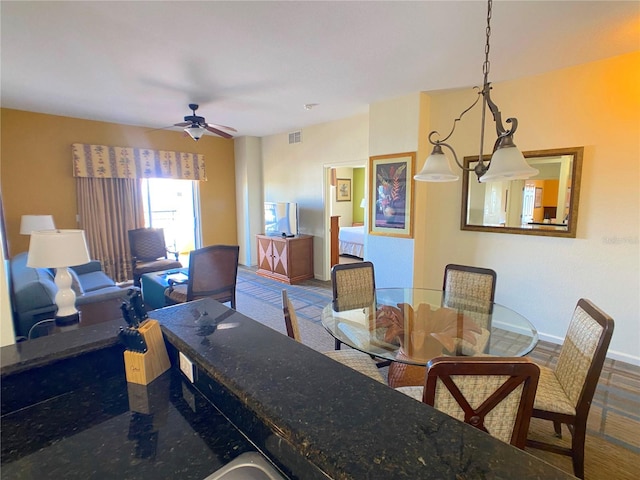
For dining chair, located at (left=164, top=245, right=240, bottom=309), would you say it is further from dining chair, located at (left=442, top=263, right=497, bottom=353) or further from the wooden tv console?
dining chair, located at (left=442, top=263, right=497, bottom=353)

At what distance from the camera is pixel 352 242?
733cm

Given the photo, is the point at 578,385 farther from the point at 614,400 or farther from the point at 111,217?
the point at 111,217

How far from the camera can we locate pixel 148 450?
0.81m

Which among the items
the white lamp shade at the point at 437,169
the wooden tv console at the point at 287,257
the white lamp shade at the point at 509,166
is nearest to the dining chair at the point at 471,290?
the white lamp shade at the point at 437,169

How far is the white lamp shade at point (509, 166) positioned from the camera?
1.61 meters

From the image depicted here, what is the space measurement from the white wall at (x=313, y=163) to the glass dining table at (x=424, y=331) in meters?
2.87

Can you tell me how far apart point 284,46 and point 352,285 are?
2.09m

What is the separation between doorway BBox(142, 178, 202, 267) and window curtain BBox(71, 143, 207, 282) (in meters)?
0.28

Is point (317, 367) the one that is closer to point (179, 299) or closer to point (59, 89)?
point (179, 299)

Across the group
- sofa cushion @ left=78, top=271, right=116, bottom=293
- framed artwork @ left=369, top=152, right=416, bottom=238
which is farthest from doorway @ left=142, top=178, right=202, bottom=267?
framed artwork @ left=369, top=152, right=416, bottom=238

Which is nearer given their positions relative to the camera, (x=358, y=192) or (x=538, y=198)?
(x=538, y=198)

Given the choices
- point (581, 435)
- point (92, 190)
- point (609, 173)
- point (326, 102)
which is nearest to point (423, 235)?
point (609, 173)

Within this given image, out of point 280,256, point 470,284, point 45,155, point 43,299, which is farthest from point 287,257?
point 45,155

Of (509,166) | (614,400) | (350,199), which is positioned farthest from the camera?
(350,199)
